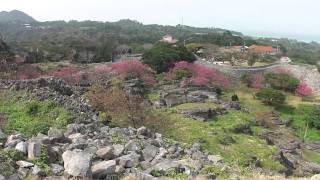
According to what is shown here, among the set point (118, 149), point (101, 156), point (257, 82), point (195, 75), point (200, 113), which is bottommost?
point (257, 82)

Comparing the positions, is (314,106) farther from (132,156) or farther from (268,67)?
(132,156)

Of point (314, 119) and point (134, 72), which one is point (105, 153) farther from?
point (134, 72)

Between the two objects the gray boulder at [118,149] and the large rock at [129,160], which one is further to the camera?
the gray boulder at [118,149]

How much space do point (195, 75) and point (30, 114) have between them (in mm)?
35967

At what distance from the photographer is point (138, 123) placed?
2616cm

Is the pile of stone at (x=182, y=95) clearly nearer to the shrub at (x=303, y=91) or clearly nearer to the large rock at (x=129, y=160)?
the shrub at (x=303, y=91)

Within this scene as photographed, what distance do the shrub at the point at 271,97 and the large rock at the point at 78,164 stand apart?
40324 mm

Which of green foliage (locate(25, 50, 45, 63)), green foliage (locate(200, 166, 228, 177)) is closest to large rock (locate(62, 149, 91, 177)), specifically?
green foliage (locate(200, 166, 228, 177))

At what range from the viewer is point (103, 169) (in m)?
11.5

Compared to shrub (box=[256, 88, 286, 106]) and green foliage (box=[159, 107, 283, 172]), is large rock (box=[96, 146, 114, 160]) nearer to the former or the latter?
green foliage (box=[159, 107, 283, 172])

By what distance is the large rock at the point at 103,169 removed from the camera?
1140cm

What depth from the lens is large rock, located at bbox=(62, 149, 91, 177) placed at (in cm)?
1103

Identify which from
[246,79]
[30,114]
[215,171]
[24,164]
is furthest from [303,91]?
[24,164]

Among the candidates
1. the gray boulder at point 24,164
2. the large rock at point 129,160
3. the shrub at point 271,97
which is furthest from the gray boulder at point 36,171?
the shrub at point 271,97
